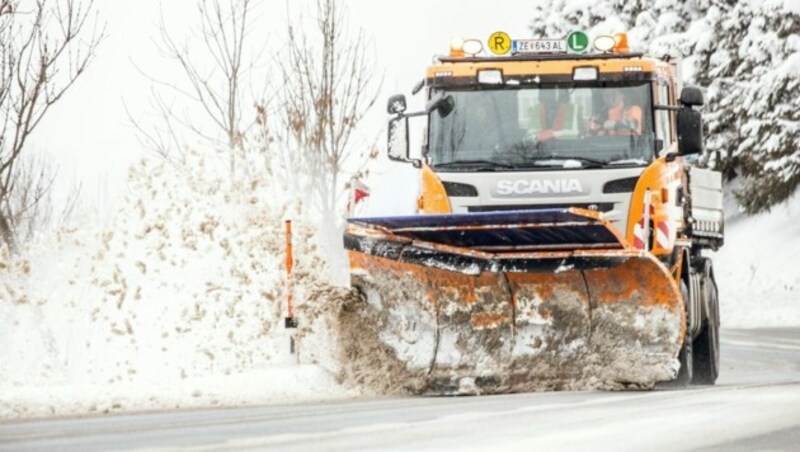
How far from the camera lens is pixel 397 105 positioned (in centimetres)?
1220

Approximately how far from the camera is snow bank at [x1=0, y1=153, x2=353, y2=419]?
522 inches

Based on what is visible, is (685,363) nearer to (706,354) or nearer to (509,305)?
(706,354)

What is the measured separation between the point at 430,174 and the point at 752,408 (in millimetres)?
3982

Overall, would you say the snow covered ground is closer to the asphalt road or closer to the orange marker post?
the orange marker post

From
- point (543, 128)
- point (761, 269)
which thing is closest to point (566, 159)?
point (543, 128)

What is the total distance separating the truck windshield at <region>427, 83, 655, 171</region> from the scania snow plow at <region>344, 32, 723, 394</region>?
0.5 inches

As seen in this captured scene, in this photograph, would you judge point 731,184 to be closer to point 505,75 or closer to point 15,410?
point 505,75

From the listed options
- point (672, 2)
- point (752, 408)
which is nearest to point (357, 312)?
point (752, 408)

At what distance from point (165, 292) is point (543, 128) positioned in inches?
177

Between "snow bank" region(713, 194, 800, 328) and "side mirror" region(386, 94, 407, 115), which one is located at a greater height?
"side mirror" region(386, 94, 407, 115)

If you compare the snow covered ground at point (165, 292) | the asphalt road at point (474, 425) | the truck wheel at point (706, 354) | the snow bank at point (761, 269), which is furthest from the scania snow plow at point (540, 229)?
the snow bank at point (761, 269)

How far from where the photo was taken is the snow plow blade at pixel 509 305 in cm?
1043

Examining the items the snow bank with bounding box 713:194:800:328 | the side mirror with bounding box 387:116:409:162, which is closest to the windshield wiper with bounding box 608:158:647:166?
the side mirror with bounding box 387:116:409:162

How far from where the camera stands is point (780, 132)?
28812 mm
